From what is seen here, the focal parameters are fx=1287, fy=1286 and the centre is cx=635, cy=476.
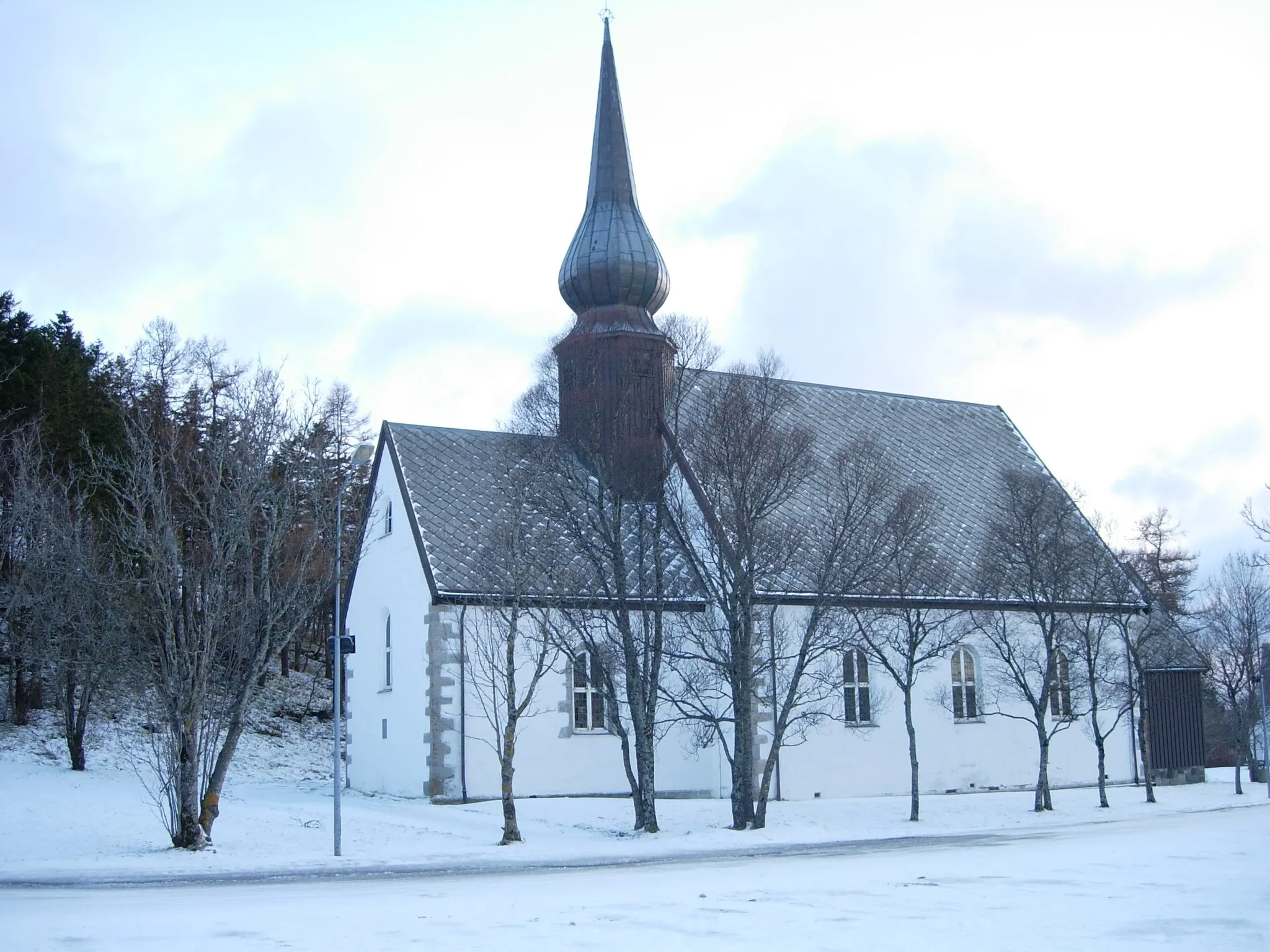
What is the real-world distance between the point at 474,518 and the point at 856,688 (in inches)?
393

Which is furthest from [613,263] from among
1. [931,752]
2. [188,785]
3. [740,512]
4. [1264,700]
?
[1264,700]

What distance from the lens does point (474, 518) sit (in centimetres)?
3009

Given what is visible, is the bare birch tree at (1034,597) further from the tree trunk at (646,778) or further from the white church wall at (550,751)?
the tree trunk at (646,778)

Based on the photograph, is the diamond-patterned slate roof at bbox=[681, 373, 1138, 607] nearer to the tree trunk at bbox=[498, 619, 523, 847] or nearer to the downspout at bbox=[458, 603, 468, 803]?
the downspout at bbox=[458, 603, 468, 803]

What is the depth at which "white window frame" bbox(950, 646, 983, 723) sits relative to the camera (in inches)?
1264

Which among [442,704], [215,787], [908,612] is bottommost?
[215,787]

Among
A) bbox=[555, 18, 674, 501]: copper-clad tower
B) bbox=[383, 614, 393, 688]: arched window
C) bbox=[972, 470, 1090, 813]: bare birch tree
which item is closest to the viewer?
bbox=[555, 18, 674, 501]: copper-clad tower

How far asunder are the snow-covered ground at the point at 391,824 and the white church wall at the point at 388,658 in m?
0.93

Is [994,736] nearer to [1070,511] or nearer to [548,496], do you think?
[1070,511]

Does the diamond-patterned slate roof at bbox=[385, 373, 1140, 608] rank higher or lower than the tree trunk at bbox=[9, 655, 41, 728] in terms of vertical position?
higher

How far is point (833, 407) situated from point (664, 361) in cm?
1146

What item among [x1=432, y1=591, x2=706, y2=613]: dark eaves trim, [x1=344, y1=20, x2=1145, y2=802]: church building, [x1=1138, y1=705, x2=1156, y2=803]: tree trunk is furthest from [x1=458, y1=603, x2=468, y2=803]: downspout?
[x1=1138, y1=705, x2=1156, y2=803]: tree trunk

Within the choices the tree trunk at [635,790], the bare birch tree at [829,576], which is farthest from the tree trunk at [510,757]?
the bare birch tree at [829,576]

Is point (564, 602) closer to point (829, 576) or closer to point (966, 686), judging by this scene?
point (829, 576)
